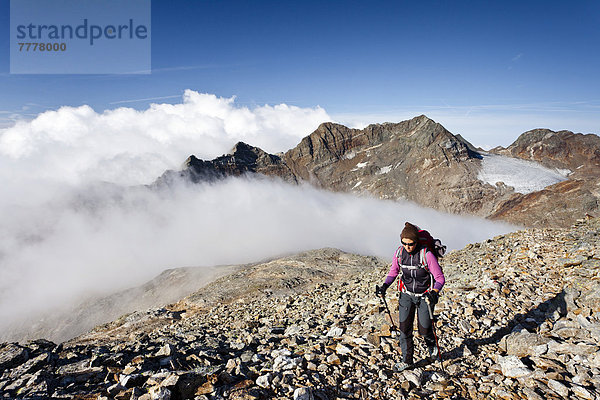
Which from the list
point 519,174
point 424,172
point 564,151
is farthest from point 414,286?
point 564,151

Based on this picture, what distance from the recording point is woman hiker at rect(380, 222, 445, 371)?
20.1 ft

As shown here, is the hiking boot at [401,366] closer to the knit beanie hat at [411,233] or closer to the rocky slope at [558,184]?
the knit beanie hat at [411,233]

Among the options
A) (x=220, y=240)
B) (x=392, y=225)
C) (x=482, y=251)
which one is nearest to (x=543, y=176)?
(x=392, y=225)

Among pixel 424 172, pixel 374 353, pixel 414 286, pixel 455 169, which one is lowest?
pixel 374 353

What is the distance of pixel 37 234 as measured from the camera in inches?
7549

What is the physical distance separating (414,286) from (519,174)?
555 ft

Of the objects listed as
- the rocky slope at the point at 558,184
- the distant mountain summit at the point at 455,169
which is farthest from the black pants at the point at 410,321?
the distant mountain summit at the point at 455,169

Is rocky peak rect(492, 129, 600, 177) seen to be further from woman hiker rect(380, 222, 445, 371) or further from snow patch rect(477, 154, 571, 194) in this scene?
woman hiker rect(380, 222, 445, 371)

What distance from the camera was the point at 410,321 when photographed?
263 inches

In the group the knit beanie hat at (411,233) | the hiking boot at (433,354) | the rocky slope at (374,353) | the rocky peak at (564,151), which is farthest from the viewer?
the rocky peak at (564,151)

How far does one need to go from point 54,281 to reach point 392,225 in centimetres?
15290

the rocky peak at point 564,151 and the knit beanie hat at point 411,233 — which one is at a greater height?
the rocky peak at point 564,151

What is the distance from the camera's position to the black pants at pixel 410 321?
21.4 feet

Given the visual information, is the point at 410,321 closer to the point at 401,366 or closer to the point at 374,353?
the point at 401,366
